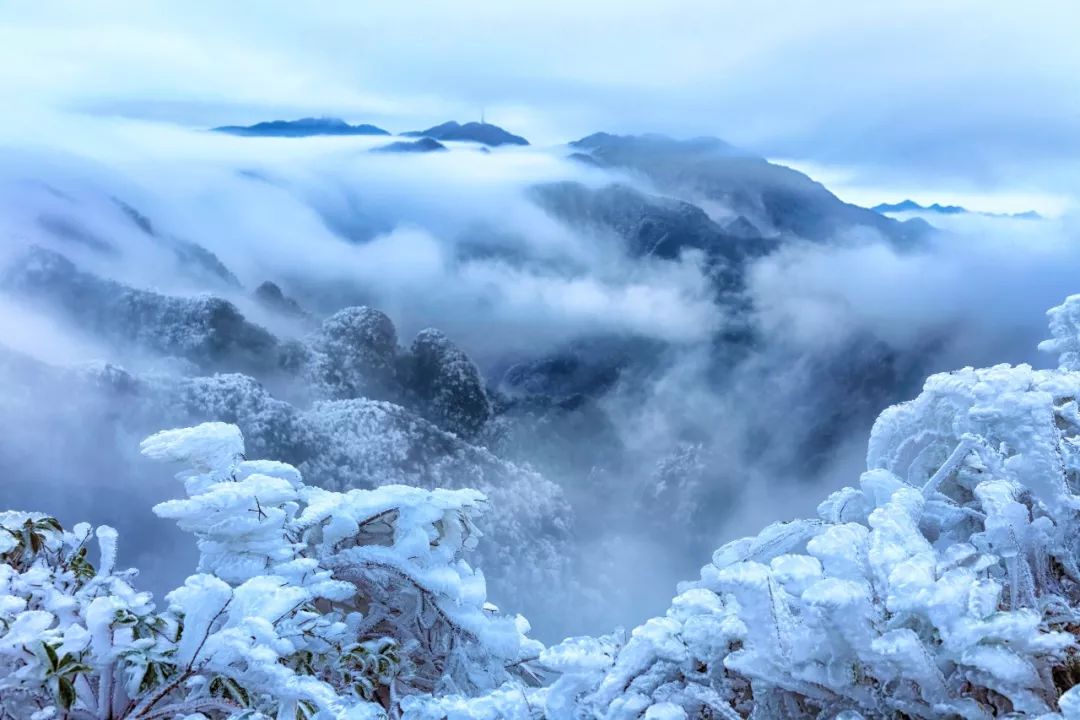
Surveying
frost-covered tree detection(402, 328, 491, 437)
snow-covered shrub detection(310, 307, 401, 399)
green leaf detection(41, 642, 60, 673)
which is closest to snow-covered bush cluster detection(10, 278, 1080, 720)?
green leaf detection(41, 642, 60, 673)

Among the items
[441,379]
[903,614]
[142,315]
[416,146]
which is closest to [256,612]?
[903,614]

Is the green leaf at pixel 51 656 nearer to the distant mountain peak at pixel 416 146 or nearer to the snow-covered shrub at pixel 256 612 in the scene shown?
the snow-covered shrub at pixel 256 612

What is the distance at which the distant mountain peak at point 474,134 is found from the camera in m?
3.77

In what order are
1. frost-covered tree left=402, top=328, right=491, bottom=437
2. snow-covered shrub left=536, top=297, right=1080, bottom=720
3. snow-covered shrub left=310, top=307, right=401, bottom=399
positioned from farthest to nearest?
frost-covered tree left=402, top=328, right=491, bottom=437 < snow-covered shrub left=310, top=307, right=401, bottom=399 < snow-covered shrub left=536, top=297, right=1080, bottom=720

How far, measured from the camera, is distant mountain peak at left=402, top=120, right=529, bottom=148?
3.77 m

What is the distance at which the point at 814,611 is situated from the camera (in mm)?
476

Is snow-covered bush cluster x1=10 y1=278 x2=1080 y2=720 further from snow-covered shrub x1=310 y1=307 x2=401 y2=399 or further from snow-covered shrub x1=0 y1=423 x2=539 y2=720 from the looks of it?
snow-covered shrub x1=310 y1=307 x2=401 y2=399

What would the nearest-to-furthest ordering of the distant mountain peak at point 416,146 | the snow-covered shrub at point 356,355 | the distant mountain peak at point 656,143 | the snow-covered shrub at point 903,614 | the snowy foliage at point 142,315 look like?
the snow-covered shrub at point 903,614 < the snowy foliage at point 142,315 < the snow-covered shrub at point 356,355 < the distant mountain peak at point 416,146 < the distant mountain peak at point 656,143

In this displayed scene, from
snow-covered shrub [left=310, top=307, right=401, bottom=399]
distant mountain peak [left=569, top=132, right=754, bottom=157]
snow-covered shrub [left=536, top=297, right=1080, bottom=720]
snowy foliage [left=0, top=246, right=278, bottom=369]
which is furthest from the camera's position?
distant mountain peak [left=569, top=132, right=754, bottom=157]

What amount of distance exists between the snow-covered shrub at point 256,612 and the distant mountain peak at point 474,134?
3168 millimetres

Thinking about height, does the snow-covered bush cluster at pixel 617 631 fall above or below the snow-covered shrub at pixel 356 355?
above

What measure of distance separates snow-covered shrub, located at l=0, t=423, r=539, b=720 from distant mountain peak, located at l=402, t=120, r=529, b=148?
10.4 feet

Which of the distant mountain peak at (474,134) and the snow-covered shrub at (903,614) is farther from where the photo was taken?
the distant mountain peak at (474,134)

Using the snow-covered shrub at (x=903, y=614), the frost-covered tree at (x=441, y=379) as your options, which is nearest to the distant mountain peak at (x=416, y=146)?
the frost-covered tree at (x=441, y=379)
